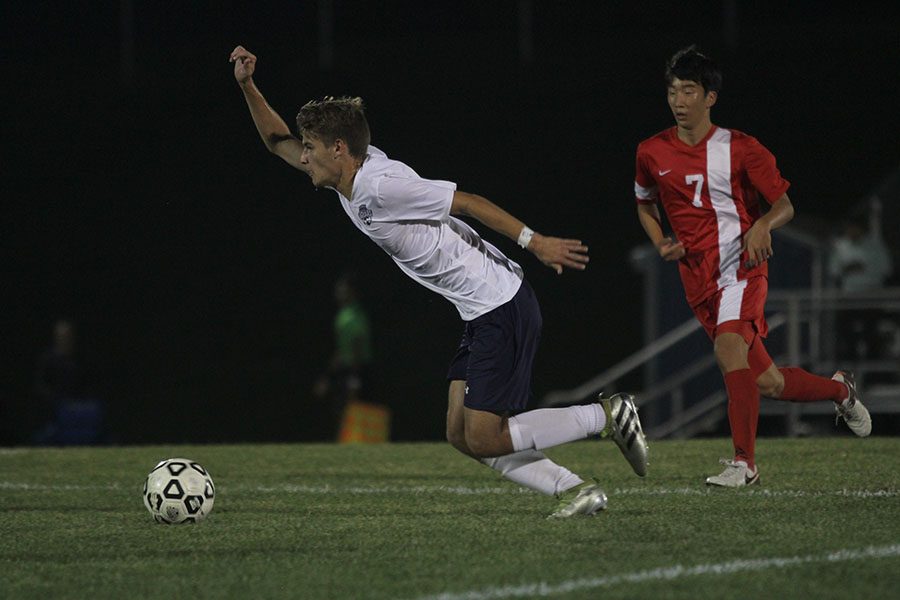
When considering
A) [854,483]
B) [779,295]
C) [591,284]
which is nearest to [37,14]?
[591,284]

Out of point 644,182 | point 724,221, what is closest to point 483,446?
point 724,221

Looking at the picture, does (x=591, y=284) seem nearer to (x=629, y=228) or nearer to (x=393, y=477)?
(x=629, y=228)

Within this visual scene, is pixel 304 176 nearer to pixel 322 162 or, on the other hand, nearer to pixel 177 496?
pixel 322 162

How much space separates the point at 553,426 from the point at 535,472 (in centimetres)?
20

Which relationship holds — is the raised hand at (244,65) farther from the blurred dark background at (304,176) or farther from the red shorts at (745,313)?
the blurred dark background at (304,176)

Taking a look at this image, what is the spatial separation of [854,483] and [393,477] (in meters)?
2.41

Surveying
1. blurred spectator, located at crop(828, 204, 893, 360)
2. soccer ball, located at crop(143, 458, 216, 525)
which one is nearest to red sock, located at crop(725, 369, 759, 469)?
soccer ball, located at crop(143, 458, 216, 525)

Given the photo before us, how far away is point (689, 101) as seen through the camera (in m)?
7.16

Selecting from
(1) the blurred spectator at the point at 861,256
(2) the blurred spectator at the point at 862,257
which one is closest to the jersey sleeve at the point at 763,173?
(1) the blurred spectator at the point at 861,256

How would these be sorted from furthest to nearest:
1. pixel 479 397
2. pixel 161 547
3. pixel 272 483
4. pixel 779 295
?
pixel 779 295 → pixel 272 483 → pixel 479 397 → pixel 161 547

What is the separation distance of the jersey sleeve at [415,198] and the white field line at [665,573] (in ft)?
5.95

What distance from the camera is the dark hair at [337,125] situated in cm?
604

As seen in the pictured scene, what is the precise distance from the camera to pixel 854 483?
7.05 metres

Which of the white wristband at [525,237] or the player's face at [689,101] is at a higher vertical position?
the player's face at [689,101]
